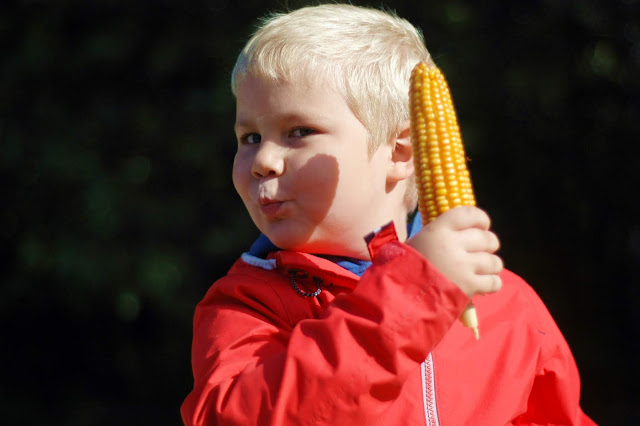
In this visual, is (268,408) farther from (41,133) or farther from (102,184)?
(41,133)

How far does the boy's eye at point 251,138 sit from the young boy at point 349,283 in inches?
0.6

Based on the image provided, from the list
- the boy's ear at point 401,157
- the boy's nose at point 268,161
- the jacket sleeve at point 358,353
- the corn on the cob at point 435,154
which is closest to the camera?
the jacket sleeve at point 358,353

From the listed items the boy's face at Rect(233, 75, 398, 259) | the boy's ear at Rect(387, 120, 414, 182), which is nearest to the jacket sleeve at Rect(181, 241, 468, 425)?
the boy's face at Rect(233, 75, 398, 259)

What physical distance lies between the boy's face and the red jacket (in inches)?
2.7

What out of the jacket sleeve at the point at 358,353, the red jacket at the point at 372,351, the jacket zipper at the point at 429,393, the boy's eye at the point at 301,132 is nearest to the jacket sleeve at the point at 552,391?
the red jacket at the point at 372,351

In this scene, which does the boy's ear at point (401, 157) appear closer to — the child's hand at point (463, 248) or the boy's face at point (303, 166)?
the boy's face at point (303, 166)

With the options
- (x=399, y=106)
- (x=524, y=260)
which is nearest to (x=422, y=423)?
(x=399, y=106)

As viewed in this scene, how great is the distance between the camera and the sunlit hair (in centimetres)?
150

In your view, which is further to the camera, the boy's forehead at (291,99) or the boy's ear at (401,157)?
the boy's ear at (401,157)

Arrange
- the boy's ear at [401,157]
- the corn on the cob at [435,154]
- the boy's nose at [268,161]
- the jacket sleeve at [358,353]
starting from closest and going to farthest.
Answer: the jacket sleeve at [358,353] < the corn on the cob at [435,154] < the boy's nose at [268,161] < the boy's ear at [401,157]

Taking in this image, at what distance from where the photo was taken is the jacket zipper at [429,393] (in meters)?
1.43

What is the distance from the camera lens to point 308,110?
1472 millimetres

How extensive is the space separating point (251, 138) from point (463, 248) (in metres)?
0.53

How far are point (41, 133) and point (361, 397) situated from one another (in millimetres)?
2384
